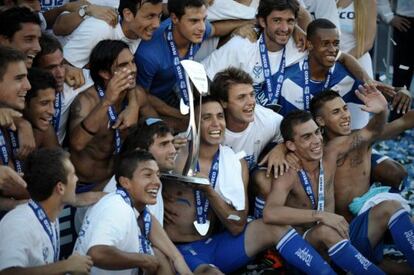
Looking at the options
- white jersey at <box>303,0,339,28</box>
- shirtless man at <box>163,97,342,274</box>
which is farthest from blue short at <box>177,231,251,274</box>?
white jersey at <box>303,0,339,28</box>

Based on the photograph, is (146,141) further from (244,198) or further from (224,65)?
(224,65)

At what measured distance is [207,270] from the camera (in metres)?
6.39

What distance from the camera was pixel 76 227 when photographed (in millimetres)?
6379

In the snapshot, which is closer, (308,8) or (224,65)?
(224,65)

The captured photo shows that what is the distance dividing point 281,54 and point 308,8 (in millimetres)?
1197

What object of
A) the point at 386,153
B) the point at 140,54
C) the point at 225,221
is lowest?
the point at 386,153

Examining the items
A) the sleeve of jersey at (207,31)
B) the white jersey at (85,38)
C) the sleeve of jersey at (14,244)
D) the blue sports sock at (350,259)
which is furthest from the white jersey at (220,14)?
the sleeve of jersey at (14,244)

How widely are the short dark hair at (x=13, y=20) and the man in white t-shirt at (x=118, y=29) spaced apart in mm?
479

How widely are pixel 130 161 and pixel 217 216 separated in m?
1.10

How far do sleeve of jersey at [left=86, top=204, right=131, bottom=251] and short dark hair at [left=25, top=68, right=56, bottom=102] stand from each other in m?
1.01

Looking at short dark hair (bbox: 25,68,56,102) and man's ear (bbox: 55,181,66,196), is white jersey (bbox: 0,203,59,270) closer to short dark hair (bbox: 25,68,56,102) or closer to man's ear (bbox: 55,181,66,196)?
man's ear (bbox: 55,181,66,196)

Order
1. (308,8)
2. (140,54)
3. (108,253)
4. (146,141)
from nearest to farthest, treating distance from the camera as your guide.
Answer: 1. (108,253)
2. (146,141)
3. (140,54)
4. (308,8)

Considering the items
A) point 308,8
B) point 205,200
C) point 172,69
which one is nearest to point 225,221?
point 205,200

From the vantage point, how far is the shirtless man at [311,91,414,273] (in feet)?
22.5
